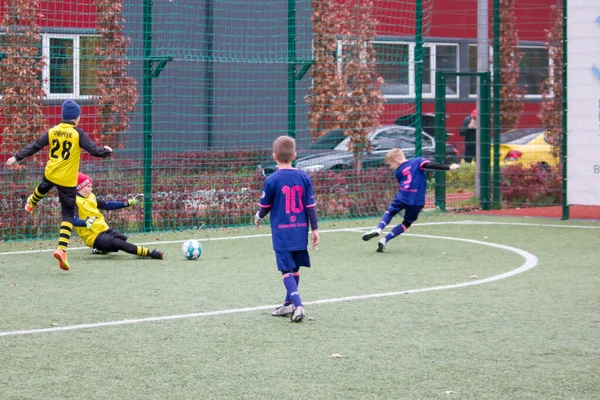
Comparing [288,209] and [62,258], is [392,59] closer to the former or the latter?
[62,258]

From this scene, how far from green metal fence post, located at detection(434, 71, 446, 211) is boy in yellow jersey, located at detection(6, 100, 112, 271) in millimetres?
7570

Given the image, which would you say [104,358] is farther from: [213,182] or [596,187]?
[596,187]

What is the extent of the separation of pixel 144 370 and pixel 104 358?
0.43 m

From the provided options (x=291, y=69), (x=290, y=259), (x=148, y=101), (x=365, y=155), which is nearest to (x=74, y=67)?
(x=148, y=101)

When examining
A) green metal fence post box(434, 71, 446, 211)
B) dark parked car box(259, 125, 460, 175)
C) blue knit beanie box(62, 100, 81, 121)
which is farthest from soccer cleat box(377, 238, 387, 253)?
green metal fence post box(434, 71, 446, 211)

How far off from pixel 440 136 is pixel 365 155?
1.28m

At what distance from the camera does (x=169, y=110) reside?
15.7 metres

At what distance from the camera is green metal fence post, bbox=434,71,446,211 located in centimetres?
1655

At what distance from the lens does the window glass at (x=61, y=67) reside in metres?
14.0

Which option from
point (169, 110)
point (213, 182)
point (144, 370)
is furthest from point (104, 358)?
point (169, 110)

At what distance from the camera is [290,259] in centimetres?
755

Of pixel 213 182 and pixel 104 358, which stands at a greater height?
pixel 213 182

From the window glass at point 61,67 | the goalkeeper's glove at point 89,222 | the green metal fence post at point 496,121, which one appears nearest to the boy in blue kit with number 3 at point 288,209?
the goalkeeper's glove at point 89,222

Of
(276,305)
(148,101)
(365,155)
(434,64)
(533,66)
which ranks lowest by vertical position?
(276,305)
